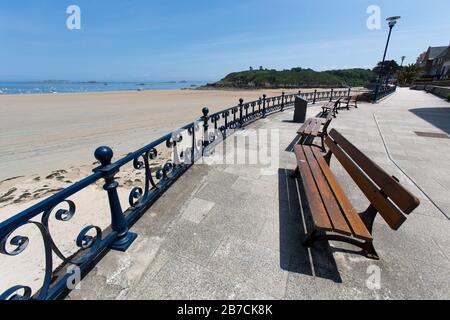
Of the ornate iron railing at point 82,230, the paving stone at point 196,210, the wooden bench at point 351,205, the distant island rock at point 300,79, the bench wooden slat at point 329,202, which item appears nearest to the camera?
the ornate iron railing at point 82,230

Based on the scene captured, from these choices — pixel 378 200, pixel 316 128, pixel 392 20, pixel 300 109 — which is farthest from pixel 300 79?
pixel 378 200

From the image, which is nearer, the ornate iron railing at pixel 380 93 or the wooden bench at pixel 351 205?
the wooden bench at pixel 351 205

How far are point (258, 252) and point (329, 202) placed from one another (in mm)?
964

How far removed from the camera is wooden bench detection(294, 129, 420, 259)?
6.30 ft

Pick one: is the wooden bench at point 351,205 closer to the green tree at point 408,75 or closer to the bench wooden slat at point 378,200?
the bench wooden slat at point 378,200

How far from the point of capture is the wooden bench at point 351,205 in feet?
6.30

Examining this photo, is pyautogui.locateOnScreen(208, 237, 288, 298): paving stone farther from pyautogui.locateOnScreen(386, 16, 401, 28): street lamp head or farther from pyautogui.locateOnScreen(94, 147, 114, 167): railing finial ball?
pyautogui.locateOnScreen(386, 16, 401, 28): street lamp head

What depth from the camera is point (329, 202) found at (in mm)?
2420

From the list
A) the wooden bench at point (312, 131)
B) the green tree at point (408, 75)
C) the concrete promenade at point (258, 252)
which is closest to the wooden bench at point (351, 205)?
the concrete promenade at point (258, 252)

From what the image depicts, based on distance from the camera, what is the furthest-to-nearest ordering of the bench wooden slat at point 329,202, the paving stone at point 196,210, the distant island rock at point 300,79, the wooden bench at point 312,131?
the distant island rock at point 300,79 < the wooden bench at point 312,131 < the paving stone at point 196,210 < the bench wooden slat at point 329,202

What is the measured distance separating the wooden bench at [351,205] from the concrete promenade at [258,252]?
29cm

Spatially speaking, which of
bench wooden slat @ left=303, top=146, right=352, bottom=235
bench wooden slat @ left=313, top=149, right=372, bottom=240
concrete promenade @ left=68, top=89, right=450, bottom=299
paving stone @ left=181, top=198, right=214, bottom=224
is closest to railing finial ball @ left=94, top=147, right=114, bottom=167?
concrete promenade @ left=68, top=89, right=450, bottom=299

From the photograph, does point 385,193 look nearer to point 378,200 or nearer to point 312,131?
point 378,200

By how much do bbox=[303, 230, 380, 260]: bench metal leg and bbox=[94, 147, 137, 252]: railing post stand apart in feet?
6.65
